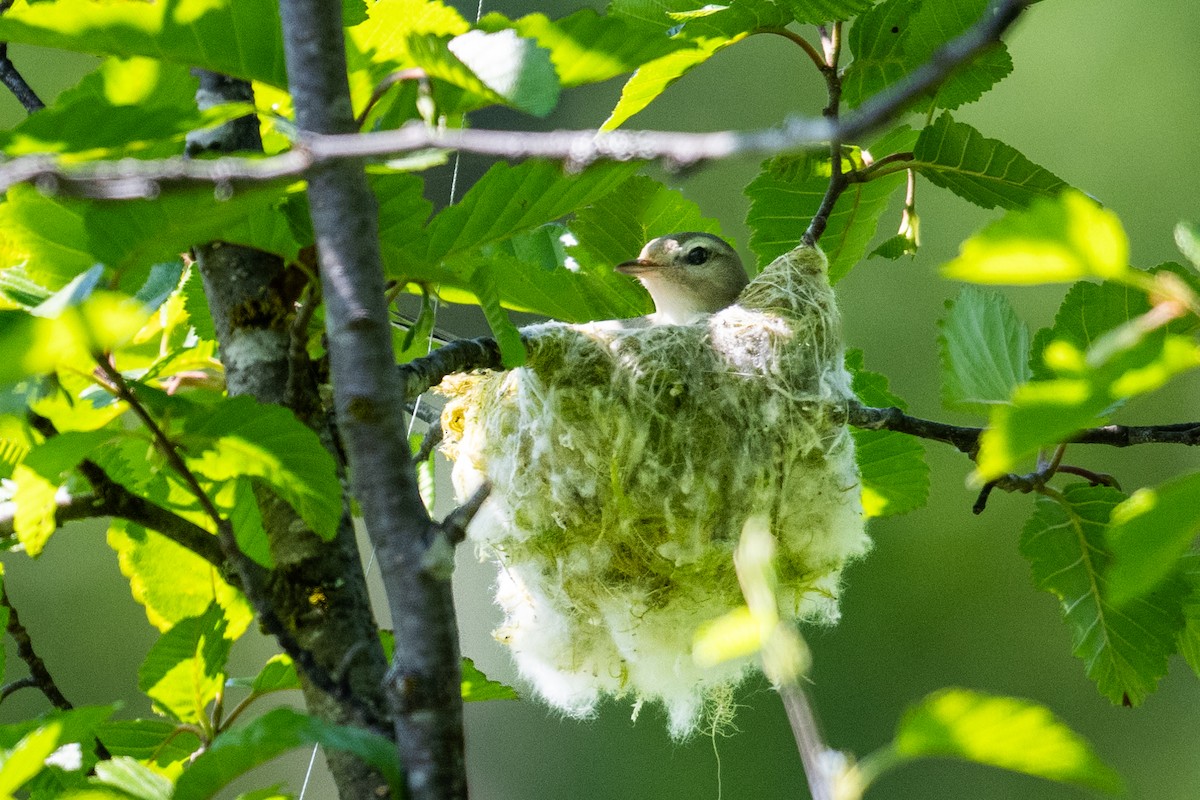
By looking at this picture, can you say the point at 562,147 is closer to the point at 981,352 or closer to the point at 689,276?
the point at 981,352

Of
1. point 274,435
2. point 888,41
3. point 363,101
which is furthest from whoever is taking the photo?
point 888,41

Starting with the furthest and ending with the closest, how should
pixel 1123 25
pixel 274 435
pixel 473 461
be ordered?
pixel 1123 25 → pixel 473 461 → pixel 274 435

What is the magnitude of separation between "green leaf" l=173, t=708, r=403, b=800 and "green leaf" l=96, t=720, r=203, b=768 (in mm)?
739

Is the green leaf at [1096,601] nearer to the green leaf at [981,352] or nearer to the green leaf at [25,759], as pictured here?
the green leaf at [981,352]

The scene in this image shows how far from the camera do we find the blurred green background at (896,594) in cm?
680

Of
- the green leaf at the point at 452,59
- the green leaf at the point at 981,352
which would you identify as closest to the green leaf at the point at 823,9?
the green leaf at the point at 981,352

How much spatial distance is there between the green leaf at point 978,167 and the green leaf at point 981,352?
0.47m

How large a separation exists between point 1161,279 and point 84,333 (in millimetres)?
728

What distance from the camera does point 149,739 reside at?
1.88 metres

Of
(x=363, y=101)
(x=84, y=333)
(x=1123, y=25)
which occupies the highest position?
(x=1123, y=25)

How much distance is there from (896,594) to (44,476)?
277 inches

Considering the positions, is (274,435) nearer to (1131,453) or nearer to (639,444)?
(639,444)

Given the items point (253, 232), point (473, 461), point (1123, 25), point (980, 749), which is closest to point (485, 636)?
point (473, 461)

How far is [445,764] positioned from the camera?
1.18 metres
